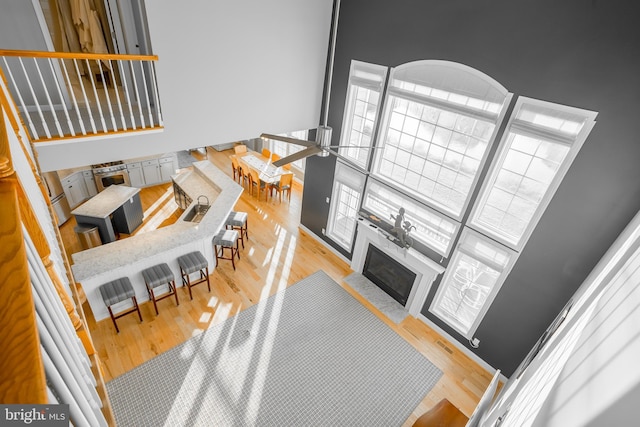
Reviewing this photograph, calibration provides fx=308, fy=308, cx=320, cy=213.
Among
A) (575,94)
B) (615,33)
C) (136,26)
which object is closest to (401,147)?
(575,94)

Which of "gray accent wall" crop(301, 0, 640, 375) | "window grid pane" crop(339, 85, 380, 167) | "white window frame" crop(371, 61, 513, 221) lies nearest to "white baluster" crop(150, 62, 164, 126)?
Answer: "window grid pane" crop(339, 85, 380, 167)

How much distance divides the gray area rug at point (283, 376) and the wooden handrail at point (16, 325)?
13.8 feet

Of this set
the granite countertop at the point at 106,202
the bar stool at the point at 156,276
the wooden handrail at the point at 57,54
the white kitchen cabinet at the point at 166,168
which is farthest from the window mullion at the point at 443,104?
the white kitchen cabinet at the point at 166,168

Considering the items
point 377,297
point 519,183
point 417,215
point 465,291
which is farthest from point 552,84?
point 377,297

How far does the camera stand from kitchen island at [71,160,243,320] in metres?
4.65

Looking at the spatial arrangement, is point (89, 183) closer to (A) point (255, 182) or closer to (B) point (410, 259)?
(A) point (255, 182)

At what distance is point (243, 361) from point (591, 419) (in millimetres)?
4700

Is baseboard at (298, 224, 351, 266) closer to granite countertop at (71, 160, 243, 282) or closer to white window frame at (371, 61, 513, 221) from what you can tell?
granite countertop at (71, 160, 243, 282)

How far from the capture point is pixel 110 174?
26.5ft

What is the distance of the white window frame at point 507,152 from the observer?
133 inches

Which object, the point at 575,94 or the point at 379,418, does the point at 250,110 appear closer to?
the point at 575,94

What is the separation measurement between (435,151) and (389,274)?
2.52m

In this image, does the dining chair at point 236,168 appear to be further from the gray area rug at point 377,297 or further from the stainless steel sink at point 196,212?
the gray area rug at point 377,297

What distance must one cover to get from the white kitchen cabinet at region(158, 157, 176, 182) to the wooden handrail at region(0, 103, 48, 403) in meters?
9.17
